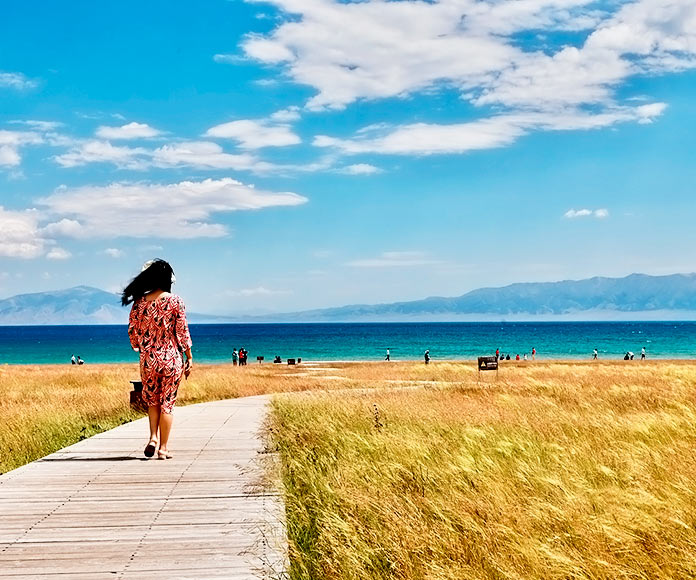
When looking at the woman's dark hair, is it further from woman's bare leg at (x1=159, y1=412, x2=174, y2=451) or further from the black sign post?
the black sign post

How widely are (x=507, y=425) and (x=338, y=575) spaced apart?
21.5ft

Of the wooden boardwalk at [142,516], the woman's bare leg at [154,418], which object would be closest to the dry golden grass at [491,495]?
the wooden boardwalk at [142,516]

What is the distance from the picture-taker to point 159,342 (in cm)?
873

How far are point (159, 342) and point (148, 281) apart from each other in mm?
747

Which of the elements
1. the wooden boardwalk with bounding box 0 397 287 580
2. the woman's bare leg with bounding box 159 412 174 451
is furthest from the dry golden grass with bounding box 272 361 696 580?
the woman's bare leg with bounding box 159 412 174 451

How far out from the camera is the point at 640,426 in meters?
10.2

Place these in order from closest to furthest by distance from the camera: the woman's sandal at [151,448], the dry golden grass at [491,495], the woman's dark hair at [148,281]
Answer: the dry golden grass at [491,495]
the woman's dark hair at [148,281]
the woman's sandal at [151,448]

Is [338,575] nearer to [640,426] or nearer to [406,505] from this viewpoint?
[406,505]

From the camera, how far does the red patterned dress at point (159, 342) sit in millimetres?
8672

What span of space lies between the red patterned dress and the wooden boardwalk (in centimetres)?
88

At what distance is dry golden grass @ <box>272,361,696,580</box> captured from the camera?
15.1 feet

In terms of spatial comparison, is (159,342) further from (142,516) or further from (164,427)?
(142,516)

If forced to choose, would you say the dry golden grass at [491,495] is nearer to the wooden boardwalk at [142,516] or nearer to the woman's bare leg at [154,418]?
the wooden boardwalk at [142,516]

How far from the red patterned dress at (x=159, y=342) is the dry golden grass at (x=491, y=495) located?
170 cm
